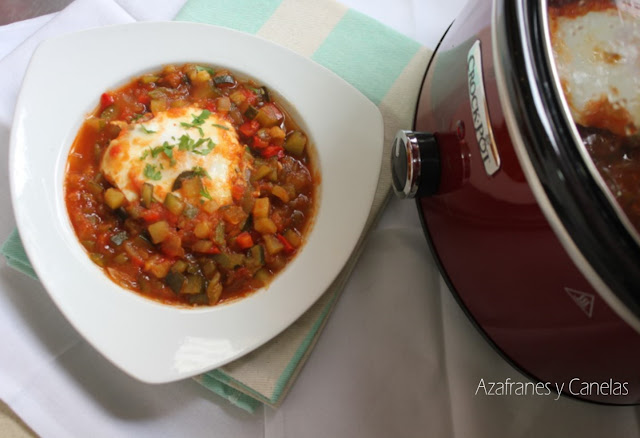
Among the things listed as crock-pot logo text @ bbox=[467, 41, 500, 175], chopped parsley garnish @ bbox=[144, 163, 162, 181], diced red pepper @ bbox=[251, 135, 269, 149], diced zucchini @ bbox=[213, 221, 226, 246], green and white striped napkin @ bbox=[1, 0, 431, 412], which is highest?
crock-pot logo text @ bbox=[467, 41, 500, 175]

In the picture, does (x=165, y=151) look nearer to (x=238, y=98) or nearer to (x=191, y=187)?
(x=191, y=187)

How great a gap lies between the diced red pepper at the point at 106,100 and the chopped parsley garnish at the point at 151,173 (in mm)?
201

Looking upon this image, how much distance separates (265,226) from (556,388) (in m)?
0.76

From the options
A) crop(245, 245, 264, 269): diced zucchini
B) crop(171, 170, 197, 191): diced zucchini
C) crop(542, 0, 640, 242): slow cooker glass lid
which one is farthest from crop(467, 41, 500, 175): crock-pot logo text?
crop(171, 170, 197, 191): diced zucchini

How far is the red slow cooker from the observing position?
0.68 m

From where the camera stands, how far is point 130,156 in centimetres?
124

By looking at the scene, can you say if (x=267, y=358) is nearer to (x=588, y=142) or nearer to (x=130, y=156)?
(x=130, y=156)

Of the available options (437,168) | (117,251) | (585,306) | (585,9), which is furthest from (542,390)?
(117,251)

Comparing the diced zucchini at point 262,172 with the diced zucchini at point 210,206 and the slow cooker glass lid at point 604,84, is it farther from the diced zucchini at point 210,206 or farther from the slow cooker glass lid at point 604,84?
the slow cooker glass lid at point 604,84

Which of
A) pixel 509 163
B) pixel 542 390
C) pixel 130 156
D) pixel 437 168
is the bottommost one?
pixel 130 156

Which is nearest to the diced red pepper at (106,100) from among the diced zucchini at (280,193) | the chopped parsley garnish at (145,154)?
the chopped parsley garnish at (145,154)

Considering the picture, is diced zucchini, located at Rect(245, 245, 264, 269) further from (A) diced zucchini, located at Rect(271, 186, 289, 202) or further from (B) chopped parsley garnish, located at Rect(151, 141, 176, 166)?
(B) chopped parsley garnish, located at Rect(151, 141, 176, 166)

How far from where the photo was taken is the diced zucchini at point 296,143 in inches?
51.4

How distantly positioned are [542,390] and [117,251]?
1.11m
